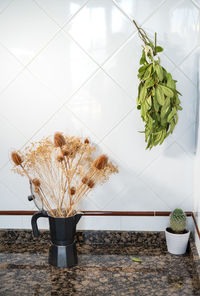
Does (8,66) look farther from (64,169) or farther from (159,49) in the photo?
(159,49)

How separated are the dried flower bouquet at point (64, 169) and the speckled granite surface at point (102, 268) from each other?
20 centimetres

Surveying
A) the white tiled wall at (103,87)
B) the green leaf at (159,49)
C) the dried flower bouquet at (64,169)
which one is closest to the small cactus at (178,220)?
the white tiled wall at (103,87)

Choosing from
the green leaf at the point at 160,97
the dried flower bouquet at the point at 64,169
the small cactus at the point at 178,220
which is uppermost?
the green leaf at the point at 160,97

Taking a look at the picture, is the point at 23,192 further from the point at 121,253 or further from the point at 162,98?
the point at 162,98

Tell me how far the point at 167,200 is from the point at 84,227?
37 centimetres

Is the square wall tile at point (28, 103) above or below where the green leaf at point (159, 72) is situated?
below

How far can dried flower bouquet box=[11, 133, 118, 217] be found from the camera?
1.28 metres

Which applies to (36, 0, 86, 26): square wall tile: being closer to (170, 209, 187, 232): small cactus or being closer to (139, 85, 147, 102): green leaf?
(139, 85, 147, 102): green leaf

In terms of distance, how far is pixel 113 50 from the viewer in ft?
4.63

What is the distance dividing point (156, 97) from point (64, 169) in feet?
1.42

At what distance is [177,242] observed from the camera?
1377 mm

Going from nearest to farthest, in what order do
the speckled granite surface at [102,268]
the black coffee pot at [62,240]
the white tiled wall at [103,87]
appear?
the speckled granite surface at [102,268], the black coffee pot at [62,240], the white tiled wall at [103,87]

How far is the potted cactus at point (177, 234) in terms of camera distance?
1.36 m

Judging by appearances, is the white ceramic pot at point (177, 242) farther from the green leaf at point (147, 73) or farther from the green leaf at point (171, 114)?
the green leaf at point (147, 73)
